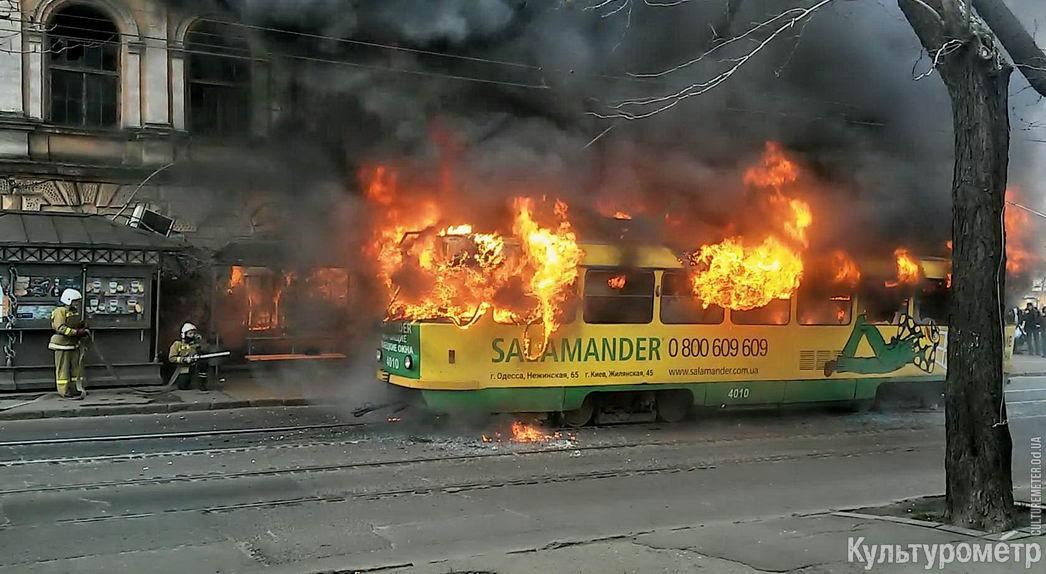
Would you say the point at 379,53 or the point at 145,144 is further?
the point at 145,144

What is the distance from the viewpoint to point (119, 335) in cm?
1406

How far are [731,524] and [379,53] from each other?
27.9 feet

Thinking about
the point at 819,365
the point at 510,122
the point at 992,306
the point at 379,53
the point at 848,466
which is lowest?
the point at 848,466

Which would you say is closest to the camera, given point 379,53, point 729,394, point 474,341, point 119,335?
point 474,341

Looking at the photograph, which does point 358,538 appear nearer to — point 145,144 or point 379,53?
point 379,53

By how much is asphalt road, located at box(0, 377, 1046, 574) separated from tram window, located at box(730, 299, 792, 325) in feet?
4.57

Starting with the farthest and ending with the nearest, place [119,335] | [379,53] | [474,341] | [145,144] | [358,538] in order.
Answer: [145,144] → [119,335] → [379,53] → [474,341] → [358,538]

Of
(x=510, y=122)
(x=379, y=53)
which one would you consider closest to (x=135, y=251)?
(x=379, y=53)

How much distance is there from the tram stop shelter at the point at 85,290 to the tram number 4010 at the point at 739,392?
8.85 m

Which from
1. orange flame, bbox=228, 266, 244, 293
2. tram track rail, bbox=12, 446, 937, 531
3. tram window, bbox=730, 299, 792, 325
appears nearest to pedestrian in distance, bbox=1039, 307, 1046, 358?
tram window, bbox=730, 299, 792, 325

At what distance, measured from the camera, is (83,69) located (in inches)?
597

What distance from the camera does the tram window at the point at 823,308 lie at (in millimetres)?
11703

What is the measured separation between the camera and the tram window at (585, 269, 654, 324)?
1038 centimetres

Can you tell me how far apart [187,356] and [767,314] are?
→ 874 centimetres
